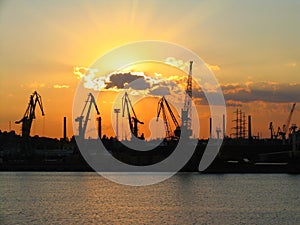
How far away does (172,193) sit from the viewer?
184 feet

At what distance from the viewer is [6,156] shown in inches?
4606

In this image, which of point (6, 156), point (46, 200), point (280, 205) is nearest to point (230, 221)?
point (280, 205)

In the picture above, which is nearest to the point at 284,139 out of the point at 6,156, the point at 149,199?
the point at 6,156

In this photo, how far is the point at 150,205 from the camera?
1704 inches

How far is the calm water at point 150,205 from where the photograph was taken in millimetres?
35750

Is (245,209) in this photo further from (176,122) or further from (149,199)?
(176,122)

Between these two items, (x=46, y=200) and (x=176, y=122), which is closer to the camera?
(x=46, y=200)

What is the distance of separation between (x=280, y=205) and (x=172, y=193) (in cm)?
1362

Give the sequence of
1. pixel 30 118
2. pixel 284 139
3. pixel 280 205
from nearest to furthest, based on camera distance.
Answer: pixel 280 205, pixel 30 118, pixel 284 139

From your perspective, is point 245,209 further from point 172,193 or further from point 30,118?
point 30,118

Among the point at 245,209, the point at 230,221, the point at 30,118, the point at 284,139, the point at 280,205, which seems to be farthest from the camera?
the point at 284,139

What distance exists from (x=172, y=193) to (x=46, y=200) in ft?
40.1

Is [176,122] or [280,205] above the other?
[176,122]

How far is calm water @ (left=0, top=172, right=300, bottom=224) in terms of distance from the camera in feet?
117
